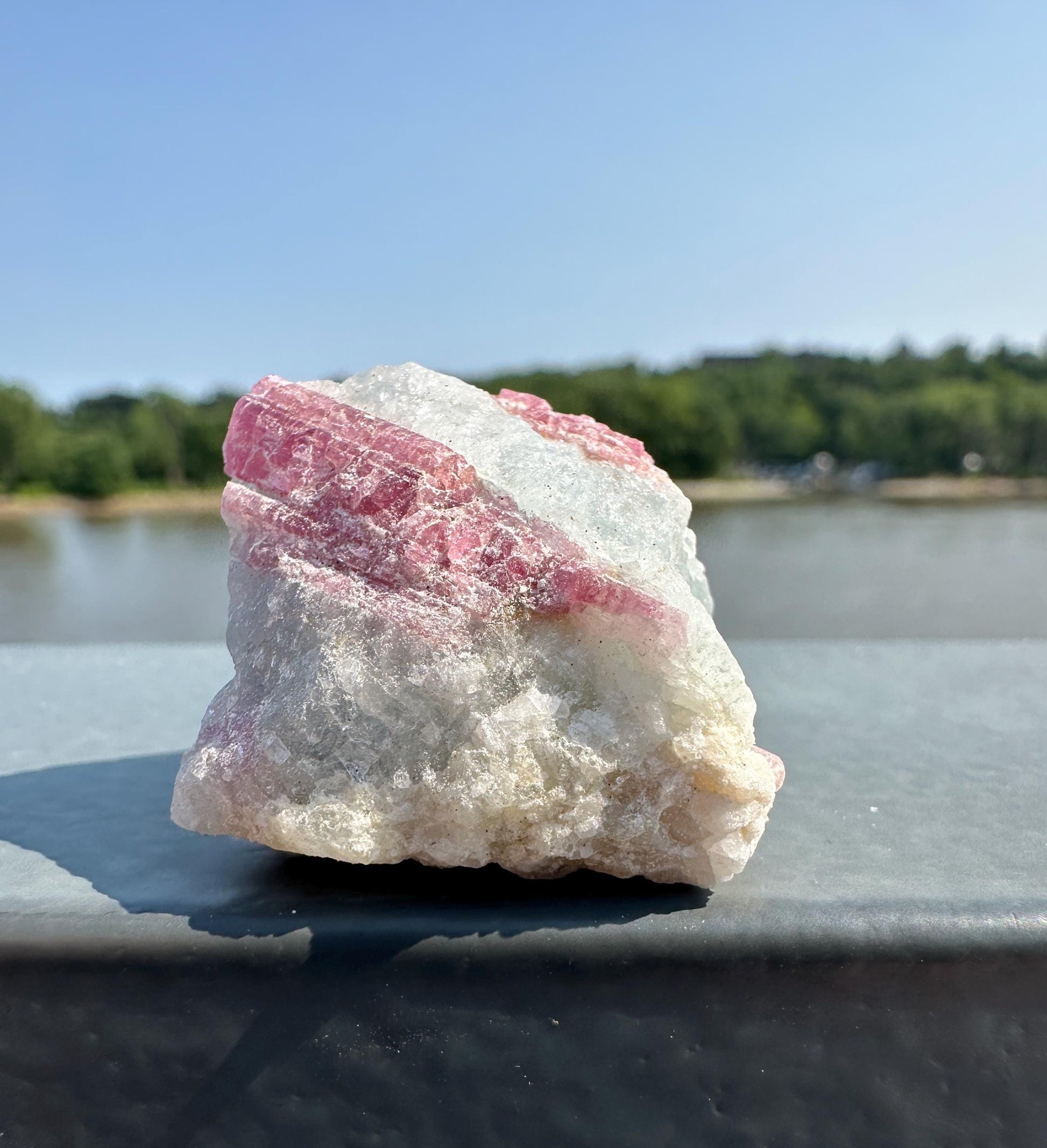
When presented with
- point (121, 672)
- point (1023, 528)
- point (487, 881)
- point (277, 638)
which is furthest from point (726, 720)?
point (1023, 528)

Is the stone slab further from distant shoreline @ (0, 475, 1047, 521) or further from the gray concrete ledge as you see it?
distant shoreline @ (0, 475, 1047, 521)

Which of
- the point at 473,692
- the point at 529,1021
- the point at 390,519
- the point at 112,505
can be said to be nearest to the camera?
the point at 529,1021

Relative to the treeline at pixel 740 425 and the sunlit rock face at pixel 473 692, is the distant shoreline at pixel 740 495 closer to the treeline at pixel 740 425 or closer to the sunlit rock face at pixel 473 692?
the treeline at pixel 740 425

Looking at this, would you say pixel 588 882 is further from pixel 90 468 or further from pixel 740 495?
pixel 740 495

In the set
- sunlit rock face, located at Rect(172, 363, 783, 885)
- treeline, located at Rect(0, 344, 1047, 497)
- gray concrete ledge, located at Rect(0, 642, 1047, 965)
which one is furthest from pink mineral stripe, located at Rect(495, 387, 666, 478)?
treeline, located at Rect(0, 344, 1047, 497)

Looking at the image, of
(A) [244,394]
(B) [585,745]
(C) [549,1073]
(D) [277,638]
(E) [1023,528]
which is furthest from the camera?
(E) [1023,528]

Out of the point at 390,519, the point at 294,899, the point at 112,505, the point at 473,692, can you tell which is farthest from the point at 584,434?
the point at 112,505

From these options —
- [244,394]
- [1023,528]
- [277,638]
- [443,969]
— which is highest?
[244,394]

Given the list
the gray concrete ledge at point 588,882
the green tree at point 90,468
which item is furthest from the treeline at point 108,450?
the gray concrete ledge at point 588,882

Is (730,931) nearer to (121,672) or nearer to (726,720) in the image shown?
(726,720)
